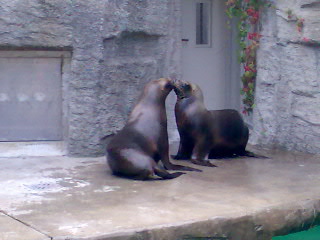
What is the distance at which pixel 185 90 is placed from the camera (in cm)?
620

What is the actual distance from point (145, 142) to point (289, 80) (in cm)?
194

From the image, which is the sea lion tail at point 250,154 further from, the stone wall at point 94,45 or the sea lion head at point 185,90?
the stone wall at point 94,45

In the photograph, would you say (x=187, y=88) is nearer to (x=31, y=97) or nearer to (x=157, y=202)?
(x=31, y=97)

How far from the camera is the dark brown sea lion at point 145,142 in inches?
212

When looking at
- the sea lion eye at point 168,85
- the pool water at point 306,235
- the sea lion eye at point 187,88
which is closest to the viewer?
the pool water at point 306,235

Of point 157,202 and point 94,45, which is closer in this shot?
point 157,202

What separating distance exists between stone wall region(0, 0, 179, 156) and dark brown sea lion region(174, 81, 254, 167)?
2.19 ft

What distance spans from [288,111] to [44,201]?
3.08 m

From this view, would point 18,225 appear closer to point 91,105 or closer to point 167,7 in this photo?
point 91,105

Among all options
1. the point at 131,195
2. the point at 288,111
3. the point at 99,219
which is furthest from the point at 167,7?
the point at 99,219

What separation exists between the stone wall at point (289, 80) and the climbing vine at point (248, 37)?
9 cm

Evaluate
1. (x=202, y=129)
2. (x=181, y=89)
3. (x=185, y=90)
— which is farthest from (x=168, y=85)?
(x=202, y=129)

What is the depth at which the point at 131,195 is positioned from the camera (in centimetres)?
481

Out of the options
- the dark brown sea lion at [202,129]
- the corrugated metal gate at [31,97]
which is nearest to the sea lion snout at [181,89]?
the dark brown sea lion at [202,129]
